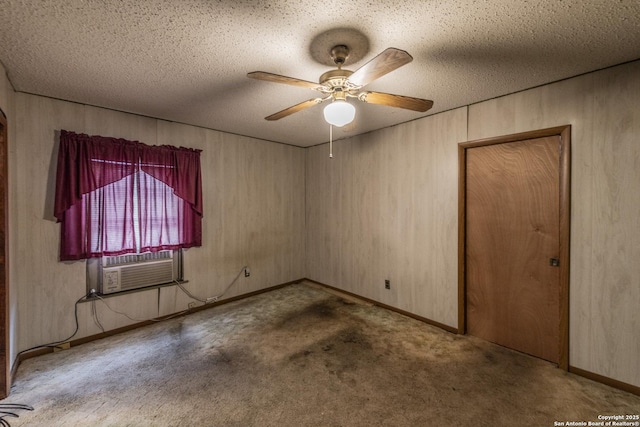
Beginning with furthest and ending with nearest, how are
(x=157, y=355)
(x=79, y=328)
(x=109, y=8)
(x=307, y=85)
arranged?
(x=79, y=328) → (x=157, y=355) → (x=307, y=85) → (x=109, y=8)

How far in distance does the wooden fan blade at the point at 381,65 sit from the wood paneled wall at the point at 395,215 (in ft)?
5.92

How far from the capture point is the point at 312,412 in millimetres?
1889

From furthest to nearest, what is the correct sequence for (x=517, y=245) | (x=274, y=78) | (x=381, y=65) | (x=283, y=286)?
(x=283, y=286) < (x=517, y=245) < (x=274, y=78) < (x=381, y=65)

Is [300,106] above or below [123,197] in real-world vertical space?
above

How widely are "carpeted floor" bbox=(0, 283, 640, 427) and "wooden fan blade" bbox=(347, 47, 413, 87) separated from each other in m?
2.16

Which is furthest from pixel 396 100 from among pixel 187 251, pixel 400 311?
pixel 187 251

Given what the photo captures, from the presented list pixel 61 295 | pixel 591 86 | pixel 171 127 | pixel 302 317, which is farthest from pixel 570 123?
pixel 61 295

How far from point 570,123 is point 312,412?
3.01m

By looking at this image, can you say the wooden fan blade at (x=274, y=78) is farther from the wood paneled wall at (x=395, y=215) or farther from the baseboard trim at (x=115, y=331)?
the baseboard trim at (x=115, y=331)

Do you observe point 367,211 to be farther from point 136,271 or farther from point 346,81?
point 136,271

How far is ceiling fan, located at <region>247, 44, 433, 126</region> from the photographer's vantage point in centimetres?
147

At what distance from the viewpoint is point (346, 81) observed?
69.7 inches

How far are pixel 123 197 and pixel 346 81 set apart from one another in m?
2.73

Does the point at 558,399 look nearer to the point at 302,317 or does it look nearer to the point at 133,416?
the point at 302,317
